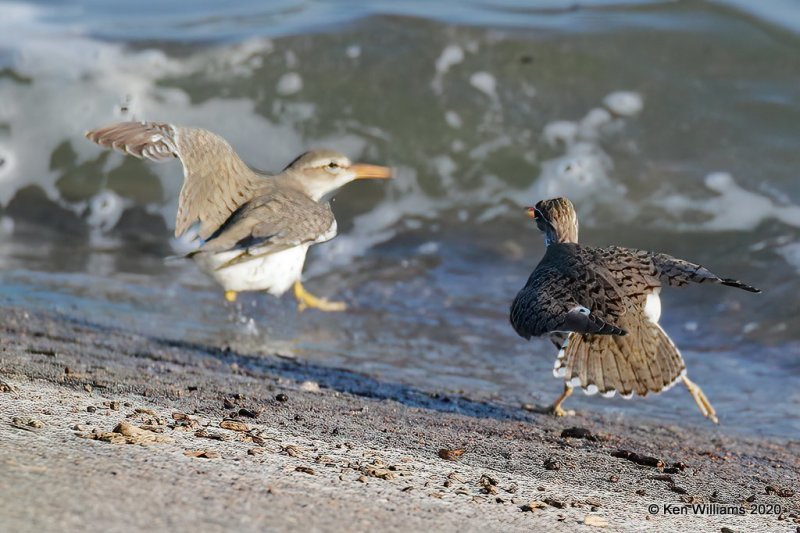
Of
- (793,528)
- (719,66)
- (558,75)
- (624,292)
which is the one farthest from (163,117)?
(793,528)

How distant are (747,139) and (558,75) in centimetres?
243

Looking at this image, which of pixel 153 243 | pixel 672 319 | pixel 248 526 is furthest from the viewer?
pixel 153 243

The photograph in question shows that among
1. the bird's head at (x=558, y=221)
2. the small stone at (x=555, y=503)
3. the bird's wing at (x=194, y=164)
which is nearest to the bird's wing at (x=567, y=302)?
the bird's head at (x=558, y=221)

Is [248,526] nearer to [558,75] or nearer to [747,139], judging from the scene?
[747,139]

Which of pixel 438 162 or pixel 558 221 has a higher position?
pixel 438 162

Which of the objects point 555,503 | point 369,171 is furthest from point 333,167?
point 555,503

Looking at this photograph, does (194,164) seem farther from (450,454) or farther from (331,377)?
(450,454)

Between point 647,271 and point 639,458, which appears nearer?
point 639,458

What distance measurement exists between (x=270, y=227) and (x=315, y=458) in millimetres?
2707

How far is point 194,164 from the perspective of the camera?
703 cm

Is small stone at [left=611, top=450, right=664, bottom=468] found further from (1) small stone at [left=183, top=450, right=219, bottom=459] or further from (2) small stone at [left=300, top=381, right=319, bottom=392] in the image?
(1) small stone at [left=183, top=450, right=219, bottom=459]

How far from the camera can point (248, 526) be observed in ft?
10.5

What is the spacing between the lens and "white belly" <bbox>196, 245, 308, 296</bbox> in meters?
6.77

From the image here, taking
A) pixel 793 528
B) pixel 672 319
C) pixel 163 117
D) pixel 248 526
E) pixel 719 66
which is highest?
pixel 719 66
